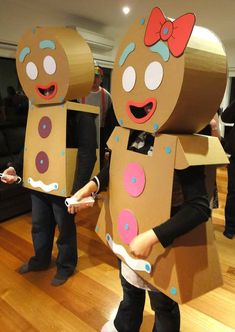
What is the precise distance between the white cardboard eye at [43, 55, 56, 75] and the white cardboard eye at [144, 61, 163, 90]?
587mm

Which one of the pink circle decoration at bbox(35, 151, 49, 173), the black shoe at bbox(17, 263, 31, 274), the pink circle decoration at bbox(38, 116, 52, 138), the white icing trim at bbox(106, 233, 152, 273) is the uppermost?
the pink circle decoration at bbox(38, 116, 52, 138)

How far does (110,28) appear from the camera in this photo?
384 centimetres

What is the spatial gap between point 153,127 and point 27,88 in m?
0.82

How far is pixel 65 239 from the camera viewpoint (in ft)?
5.01

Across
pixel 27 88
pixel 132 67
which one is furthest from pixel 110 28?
pixel 132 67

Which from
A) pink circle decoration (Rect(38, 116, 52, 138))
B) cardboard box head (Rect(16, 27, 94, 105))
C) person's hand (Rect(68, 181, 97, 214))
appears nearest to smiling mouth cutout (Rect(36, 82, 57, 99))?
cardboard box head (Rect(16, 27, 94, 105))

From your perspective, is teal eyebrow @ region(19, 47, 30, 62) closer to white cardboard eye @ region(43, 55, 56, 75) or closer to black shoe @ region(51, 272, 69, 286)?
white cardboard eye @ region(43, 55, 56, 75)

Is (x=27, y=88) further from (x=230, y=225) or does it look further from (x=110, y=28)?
(x=110, y=28)

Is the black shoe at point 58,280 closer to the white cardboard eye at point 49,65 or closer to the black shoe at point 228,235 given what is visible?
the white cardboard eye at point 49,65

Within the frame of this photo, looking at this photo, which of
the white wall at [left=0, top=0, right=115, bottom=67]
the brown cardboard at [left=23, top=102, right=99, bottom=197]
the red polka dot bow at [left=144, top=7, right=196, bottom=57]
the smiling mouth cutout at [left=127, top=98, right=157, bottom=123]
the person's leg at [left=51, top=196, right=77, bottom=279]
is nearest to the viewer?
the red polka dot bow at [left=144, top=7, right=196, bottom=57]

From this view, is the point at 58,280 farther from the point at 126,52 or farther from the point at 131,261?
the point at 126,52

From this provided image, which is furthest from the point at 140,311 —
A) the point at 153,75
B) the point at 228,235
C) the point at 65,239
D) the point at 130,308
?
the point at 228,235

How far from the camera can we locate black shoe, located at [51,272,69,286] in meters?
1.53

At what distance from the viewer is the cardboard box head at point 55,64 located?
4.05 feet
